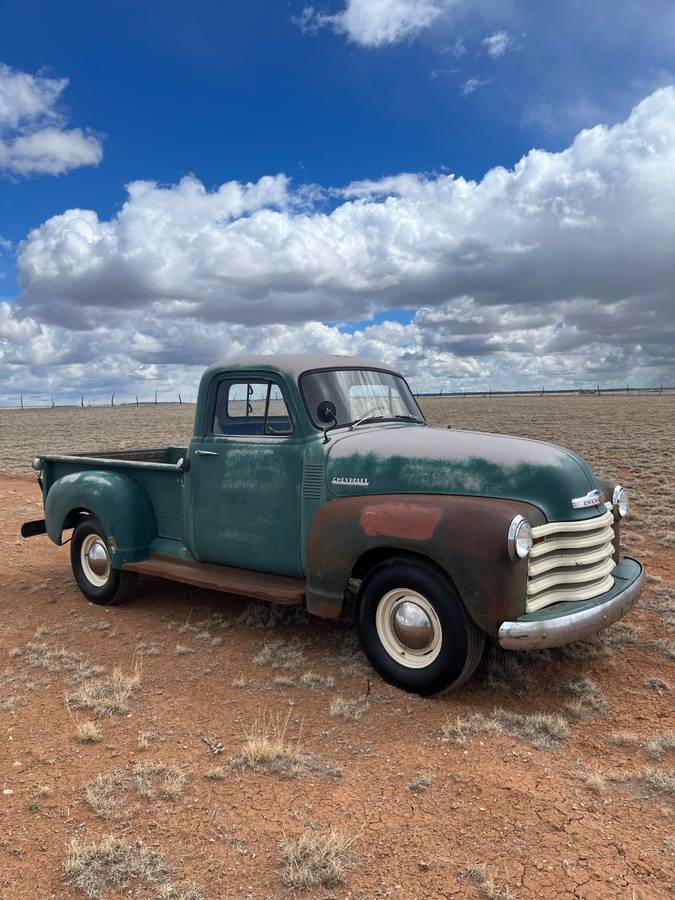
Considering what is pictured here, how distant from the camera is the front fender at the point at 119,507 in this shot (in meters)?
5.79

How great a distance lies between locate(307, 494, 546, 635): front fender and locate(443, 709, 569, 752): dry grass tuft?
22.7 inches

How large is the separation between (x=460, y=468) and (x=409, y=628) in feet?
3.49

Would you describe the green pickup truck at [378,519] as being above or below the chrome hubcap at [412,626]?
above

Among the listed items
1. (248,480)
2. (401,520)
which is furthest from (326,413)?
(401,520)

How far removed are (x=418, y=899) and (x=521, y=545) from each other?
5.87 feet

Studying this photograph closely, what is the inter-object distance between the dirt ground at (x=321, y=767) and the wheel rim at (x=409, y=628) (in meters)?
0.28

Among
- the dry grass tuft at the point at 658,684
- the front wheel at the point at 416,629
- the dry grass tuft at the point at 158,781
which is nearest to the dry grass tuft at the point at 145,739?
the dry grass tuft at the point at 158,781

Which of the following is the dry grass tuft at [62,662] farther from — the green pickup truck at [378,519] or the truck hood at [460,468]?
the truck hood at [460,468]

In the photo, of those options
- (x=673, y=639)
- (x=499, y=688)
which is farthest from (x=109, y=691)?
(x=673, y=639)

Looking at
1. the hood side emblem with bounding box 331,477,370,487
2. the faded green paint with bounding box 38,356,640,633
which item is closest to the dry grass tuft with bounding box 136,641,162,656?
the faded green paint with bounding box 38,356,640,633

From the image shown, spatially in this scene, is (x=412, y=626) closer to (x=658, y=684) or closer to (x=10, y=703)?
(x=658, y=684)

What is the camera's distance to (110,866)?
8.91ft

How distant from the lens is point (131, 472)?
6.07 metres

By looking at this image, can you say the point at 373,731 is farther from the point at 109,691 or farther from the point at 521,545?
the point at 109,691
